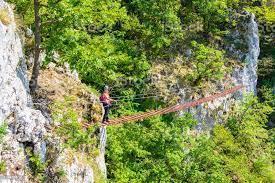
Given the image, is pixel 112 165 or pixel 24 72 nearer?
pixel 24 72

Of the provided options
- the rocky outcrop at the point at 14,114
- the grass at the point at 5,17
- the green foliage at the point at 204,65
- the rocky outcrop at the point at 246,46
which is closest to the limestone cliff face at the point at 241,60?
the rocky outcrop at the point at 246,46

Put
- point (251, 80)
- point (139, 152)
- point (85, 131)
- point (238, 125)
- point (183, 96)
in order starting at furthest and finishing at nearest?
point (251, 80)
point (238, 125)
point (183, 96)
point (139, 152)
point (85, 131)

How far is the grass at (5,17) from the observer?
15.8 m

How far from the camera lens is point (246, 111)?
32.1 meters

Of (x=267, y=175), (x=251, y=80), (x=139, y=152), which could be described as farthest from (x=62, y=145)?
(x=251, y=80)

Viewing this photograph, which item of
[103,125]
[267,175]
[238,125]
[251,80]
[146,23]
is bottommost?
[267,175]

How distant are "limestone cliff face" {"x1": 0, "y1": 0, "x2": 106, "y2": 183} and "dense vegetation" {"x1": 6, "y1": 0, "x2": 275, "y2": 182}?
2.74 metres

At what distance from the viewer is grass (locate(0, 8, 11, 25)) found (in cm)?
1583

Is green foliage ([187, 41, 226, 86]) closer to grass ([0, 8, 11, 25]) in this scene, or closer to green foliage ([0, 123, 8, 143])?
grass ([0, 8, 11, 25])

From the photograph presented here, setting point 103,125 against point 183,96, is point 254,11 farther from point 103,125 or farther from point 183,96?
point 103,125

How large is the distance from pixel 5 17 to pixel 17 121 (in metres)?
3.91

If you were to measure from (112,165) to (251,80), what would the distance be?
52.4 feet

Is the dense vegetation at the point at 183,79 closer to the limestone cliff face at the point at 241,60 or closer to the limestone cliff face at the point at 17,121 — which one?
the limestone cliff face at the point at 241,60

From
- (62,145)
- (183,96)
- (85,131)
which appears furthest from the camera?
(183,96)
